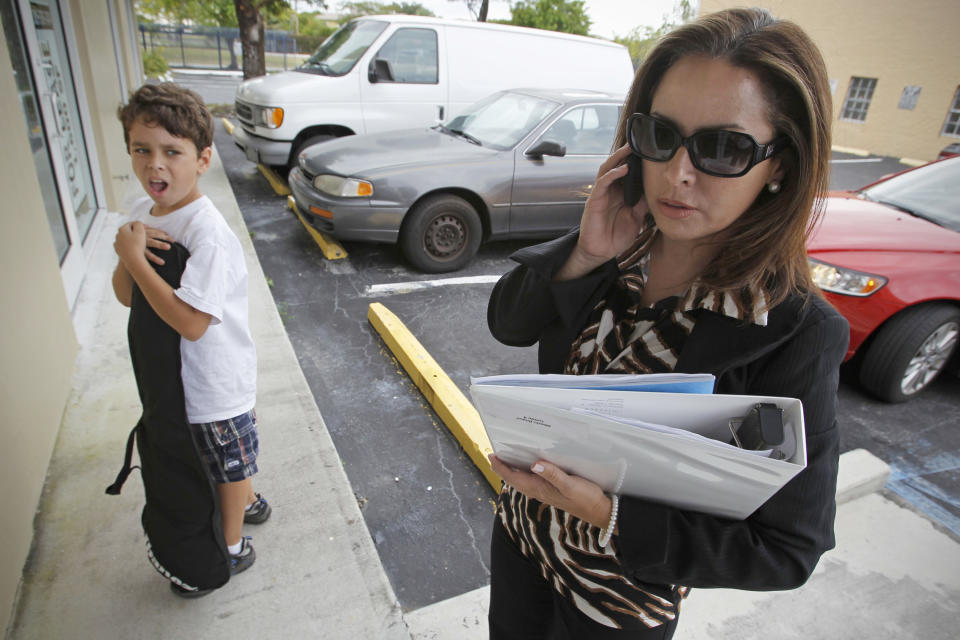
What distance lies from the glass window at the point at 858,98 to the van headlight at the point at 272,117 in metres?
19.6

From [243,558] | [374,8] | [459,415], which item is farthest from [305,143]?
[374,8]

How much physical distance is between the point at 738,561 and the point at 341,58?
26.5 ft

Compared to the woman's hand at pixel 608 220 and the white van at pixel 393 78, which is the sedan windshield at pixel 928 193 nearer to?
the woman's hand at pixel 608 220

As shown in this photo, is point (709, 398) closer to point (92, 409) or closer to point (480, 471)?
point (480, 471)

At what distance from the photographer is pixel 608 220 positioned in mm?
1320

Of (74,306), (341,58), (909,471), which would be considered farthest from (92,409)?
(341,58)

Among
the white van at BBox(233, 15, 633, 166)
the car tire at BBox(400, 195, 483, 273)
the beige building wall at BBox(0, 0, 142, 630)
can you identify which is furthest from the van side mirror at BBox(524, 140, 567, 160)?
the beige building wall at BBox(0, 0, 142, 630)

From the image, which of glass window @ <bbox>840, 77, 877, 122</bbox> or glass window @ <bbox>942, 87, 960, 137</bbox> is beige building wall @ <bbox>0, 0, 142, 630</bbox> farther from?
glass window @ <bbox>840, 77, 877, 122</bbox>

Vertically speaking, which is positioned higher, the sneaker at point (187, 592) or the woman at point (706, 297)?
the woman at point (706, 297)

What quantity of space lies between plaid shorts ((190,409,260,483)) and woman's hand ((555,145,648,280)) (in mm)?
A: 1370

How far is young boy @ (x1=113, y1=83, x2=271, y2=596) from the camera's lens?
1698 mm

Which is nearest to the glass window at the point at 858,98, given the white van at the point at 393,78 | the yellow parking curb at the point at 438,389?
the white van at the point at 393,78

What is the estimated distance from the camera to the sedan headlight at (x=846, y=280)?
3.73m

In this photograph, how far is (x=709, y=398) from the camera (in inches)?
37.2
